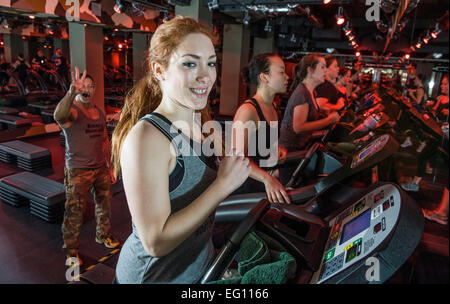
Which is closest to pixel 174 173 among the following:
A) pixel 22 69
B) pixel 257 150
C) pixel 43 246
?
pixel 257 150

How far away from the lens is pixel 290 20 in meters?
11.1

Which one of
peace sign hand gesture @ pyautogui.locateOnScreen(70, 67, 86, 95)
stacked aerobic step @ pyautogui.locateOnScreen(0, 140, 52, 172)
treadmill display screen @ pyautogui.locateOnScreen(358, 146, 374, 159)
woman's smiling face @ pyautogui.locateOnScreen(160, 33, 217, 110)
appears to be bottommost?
stacked aerobic step @ pyautogui.locateOnScreen(0, 140, 52, 172)

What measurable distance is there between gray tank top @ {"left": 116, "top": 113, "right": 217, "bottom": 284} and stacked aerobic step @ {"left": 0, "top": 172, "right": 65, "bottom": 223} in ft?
9.10

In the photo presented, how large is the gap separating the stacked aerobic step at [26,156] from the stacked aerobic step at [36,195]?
1.16 metres

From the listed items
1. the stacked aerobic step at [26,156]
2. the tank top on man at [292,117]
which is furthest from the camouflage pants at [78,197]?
the stacked aerobic step at [26,156]

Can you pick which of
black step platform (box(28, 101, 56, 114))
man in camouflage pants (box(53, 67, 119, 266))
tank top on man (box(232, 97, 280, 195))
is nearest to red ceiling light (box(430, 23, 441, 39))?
tank top on man (box(232, 97, 280, 195))

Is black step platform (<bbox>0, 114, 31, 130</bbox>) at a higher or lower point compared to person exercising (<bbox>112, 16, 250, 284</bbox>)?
lower

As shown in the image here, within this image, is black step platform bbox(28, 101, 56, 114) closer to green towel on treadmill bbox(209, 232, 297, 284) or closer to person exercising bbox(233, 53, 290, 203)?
person exercising bbox(233, 53, 290, 203)

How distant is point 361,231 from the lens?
0.89m

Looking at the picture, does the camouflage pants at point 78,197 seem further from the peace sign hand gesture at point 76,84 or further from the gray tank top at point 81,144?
the peace sign hand gesture at point 76,84

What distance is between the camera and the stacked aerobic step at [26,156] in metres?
4.95

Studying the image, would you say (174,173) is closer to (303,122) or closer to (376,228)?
(376,228)

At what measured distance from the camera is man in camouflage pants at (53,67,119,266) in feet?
8.57
